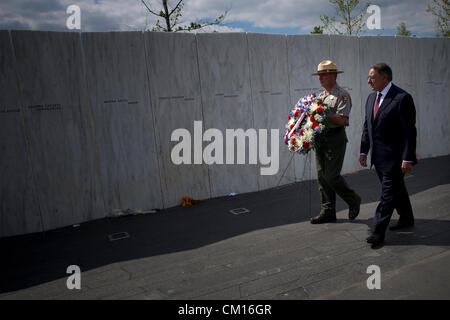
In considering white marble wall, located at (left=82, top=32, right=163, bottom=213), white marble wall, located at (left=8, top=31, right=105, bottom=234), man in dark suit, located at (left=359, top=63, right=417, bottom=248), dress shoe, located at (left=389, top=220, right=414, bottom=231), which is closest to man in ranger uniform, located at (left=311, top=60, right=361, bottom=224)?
man in dark suit, located at (left=359, top=63, right=417, bottom=248)

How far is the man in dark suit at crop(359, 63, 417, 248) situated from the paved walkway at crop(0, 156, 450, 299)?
16.9 inches

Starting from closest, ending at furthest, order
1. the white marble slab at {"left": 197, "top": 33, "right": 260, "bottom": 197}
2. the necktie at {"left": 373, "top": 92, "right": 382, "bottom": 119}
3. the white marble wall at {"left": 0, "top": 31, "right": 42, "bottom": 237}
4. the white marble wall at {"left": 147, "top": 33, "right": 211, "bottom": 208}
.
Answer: the necktie at {"left": 373, "top": 92, "right": 382, "bottom": 119} < the white marble wall at {"left": 0, "top": 31, "right": 42, "bottom": 237} < the white marble wall at {"left": 147, "top": 33, "right": 211, "bottom": 208} < the white marble slab at {"left": 197, "top": 33, "right": 260, "bottom": 197}

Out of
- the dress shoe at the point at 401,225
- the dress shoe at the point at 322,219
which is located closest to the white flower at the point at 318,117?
the dress shoe at the point at 322,219

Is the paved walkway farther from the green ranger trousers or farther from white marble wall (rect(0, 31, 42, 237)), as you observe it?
the green ranger trousers

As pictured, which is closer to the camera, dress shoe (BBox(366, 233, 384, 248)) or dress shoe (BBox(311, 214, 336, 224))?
dress shoe (BBox(366, 233, 384, 248))

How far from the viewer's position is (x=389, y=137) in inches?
170

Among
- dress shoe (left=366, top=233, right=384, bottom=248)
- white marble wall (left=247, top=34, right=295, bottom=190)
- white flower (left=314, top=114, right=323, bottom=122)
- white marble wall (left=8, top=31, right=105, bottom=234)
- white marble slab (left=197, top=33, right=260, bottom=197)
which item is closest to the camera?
dress shoe (left=366, top=233, right=384, bottom=248)

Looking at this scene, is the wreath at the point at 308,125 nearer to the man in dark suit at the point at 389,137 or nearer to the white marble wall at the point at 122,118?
the man in dark suit at the point at 389,137

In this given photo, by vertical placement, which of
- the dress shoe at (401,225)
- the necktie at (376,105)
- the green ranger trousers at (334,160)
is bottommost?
the dress shoe at (401,225)

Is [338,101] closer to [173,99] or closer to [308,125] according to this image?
[308,125]

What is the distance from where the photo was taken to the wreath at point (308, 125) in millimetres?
4812

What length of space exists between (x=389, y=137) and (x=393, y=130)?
0.10 metres

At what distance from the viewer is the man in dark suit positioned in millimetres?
4145

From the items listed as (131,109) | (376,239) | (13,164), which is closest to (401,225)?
(376,239)
